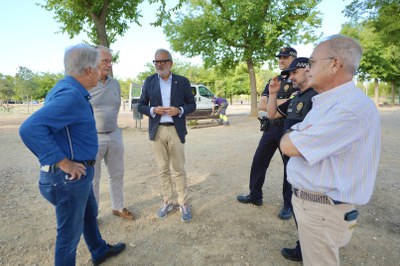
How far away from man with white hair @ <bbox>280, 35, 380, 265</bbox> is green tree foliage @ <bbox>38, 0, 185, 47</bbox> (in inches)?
340

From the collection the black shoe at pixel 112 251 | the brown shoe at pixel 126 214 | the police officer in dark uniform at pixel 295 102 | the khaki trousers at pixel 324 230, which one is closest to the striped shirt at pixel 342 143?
the khaki trousers at pixel 324 230

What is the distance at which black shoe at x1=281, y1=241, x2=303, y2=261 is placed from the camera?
8.59 ft

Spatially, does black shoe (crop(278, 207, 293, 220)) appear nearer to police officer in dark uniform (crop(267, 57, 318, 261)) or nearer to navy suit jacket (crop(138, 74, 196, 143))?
police officer in dark uniform (crop(267, 57, 318, 261))

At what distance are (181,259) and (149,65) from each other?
40296 millimetres

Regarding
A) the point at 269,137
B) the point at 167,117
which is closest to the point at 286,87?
the point at 269,137

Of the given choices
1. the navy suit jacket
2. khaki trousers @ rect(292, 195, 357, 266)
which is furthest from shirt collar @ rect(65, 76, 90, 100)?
khaki trousers @ rect(292, 195, 357, 266)

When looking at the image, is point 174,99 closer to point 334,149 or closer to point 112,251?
point 112,251

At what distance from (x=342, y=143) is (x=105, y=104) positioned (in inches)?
107

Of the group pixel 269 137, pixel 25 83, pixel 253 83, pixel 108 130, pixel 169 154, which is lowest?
pixel 169 154

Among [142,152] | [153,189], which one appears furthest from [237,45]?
[153,189]

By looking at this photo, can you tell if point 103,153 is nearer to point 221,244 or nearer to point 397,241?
point 221,244

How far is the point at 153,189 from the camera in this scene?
4543 mm

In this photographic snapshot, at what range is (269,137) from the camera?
352 centimetres

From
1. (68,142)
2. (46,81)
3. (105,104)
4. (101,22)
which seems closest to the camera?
(68,142)
